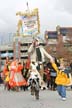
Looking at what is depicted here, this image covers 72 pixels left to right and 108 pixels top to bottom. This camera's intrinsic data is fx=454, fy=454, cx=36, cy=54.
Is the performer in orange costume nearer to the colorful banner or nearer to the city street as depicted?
the city street

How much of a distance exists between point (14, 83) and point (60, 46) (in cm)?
7142

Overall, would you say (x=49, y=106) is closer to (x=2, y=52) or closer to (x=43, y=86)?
(x=43, y=86)

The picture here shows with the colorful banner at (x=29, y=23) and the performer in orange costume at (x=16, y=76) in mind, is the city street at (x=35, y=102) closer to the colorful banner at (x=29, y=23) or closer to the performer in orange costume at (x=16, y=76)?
the performer in orange costume at (x=16, y=76)

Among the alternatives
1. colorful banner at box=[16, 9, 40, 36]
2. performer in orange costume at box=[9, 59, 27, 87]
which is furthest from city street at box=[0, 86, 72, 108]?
colorful banner at box=[16, 9, 40, 36]

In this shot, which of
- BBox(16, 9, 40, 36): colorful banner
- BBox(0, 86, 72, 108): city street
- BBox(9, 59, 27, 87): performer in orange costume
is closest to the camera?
BBox(0, 86, 72, 108): city street

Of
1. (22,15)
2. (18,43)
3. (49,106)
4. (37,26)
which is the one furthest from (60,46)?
(49,106)

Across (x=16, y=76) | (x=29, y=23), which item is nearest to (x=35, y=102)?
(x=16, y=76)

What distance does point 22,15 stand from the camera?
397ft

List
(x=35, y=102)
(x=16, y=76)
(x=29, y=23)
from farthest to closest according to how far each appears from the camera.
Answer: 1. (x=29, y=23)
2. (x=16, y=76)
3. (x=35, y=102)

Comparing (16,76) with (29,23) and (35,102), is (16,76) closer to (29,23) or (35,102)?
(35,102)

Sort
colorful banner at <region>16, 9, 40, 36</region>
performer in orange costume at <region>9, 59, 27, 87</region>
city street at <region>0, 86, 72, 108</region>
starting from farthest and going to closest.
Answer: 1. colorful banner at <region>16, 9, 40, 36</region>
2. performer in orange costume at <region>9, 59, 27, 87</region>
3. city street at <region>0, 86, 72, 108</region>

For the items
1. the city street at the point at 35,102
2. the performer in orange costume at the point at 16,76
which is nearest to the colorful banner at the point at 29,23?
the performer in orange costume at the point at 16,76

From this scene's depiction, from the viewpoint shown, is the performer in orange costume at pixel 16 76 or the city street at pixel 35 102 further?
the performer in orange costume at pixel 16 76

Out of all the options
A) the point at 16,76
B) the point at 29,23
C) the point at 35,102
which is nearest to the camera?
the point at 35,102
